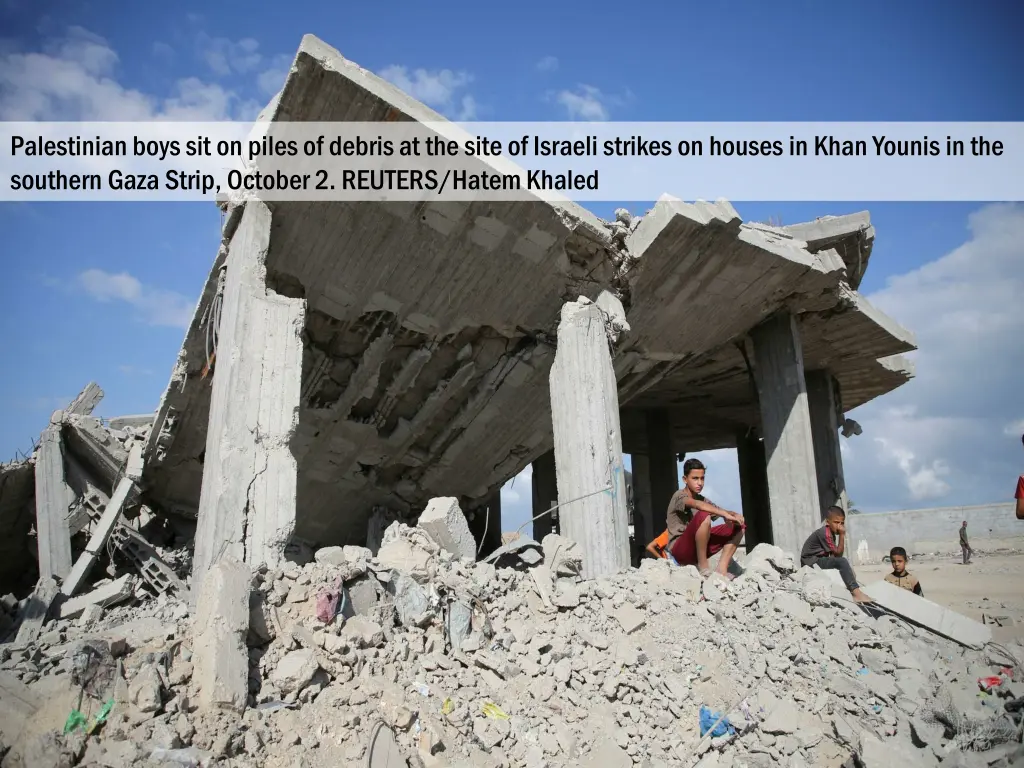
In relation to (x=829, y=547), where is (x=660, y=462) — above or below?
above

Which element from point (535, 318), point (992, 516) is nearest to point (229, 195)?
point (535, 318)

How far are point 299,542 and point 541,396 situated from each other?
4.47 metres

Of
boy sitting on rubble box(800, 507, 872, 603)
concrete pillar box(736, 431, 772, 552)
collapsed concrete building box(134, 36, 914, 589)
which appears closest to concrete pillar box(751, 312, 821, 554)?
collapsed concrete building box(134, 36, 914, 589)

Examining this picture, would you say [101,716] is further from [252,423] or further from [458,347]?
[458,347]

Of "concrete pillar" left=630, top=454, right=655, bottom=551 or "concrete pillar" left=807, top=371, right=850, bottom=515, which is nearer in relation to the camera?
"concrete pillar" left=807, top=371, right=850, bottom=515

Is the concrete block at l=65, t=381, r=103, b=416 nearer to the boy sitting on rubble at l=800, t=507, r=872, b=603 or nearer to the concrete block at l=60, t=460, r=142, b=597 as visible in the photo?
A: the concrete block at l=60, t=460, r=142, b=597

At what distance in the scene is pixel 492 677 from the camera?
473 cm

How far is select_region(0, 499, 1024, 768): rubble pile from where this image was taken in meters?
3.67

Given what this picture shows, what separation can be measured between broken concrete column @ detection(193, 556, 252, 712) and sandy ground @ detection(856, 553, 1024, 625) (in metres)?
7.11

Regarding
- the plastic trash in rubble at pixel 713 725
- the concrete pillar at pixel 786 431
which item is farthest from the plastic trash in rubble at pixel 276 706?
the concrete pillar at pixel 786 431

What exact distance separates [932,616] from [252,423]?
5.41 metres

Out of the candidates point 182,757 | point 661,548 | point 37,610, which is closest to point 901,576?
point 661,548

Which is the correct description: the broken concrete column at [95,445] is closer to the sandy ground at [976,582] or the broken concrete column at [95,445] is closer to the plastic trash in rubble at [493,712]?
the plastic trash in rubble at [493,712]

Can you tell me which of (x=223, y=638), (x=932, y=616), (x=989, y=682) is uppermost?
(x=223, y=638)
